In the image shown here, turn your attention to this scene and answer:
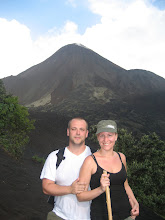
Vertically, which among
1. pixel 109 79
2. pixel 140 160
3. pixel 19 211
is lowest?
pixel 19 211

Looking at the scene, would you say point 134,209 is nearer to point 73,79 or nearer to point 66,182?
point 66,182

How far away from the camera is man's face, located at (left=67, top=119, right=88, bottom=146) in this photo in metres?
2.68

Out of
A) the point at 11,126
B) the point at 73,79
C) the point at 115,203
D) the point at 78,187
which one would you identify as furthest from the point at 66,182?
the point at 73,79

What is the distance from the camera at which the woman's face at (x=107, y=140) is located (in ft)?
8.60

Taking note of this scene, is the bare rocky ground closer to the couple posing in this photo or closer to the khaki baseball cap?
Answer: the couple posing

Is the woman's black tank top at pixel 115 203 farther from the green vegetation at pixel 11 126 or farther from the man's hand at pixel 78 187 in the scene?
the green vegetation at pixel 11 126

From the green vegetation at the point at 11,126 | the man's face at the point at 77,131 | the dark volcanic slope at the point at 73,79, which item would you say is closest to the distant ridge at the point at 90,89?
the dark volcanic slope at the point at 73,79

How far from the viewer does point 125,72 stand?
122688 millimetres

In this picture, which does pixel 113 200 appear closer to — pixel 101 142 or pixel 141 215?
pixel 101 142

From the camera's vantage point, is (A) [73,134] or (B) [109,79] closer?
(A) [73,134]

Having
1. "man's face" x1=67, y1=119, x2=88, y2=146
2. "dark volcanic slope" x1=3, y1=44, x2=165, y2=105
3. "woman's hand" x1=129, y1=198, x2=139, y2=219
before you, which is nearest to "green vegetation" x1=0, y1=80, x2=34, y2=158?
"man's face" x1=67, y1=119, x2=88, y2=146

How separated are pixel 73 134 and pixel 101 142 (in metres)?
0.38

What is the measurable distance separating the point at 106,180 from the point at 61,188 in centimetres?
52

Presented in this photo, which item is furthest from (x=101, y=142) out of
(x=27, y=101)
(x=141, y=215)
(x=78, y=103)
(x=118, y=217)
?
(x=27, y=101)
